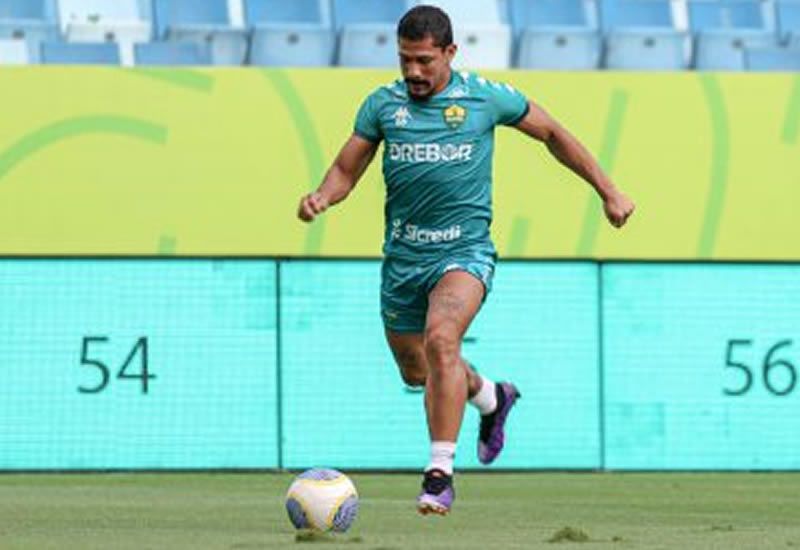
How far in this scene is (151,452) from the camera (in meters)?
15.8

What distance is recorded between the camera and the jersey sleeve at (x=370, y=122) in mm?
9766

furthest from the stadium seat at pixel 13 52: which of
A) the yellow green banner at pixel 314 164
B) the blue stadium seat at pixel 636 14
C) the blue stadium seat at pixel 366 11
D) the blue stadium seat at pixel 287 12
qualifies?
the blue stadium seat at pixel 636 14

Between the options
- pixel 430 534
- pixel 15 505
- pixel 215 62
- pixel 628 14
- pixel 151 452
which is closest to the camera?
pixel 430 534

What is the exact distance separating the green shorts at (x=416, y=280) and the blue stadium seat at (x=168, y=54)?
7.49 m

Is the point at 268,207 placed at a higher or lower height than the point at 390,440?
higher

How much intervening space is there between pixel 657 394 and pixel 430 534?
290 inches

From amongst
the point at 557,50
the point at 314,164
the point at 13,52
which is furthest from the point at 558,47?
the point at 13,52

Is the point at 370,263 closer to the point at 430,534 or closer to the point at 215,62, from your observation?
Answer: the point at 215,62

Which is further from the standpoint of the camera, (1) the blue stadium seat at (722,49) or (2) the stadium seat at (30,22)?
(1) the blue stadium seat at (722,49)

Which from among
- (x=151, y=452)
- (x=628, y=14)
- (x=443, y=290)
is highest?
(x=628, y=14)

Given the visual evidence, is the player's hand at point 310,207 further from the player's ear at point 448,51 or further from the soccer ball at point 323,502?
the soccer ball at point 323,502

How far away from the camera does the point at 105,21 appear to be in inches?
718

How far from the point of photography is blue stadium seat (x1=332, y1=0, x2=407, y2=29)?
18775 mm

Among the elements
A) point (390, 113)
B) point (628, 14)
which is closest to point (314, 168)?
point (628, 14)
